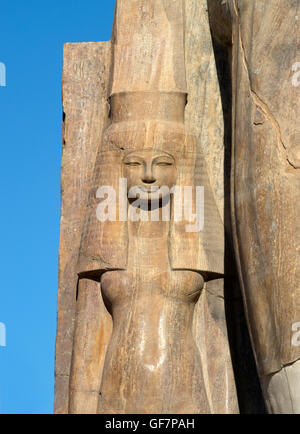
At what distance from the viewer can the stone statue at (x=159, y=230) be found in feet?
14.4

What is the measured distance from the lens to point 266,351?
4.12 meters

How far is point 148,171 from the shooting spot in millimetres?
4660

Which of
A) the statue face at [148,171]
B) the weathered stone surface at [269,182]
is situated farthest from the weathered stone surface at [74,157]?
the weathered stone surface at [269,182]

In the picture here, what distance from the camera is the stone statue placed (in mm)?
4402

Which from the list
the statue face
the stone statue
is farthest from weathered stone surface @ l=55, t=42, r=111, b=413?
the statue face

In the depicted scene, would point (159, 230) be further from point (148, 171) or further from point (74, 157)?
point (74, 157)

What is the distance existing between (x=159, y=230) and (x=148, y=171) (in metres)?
0.25

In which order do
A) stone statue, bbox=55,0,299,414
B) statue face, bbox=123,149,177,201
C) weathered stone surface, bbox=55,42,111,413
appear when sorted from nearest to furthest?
1. stone statue, bbox=55,0,299,414
2. statue face, bbox=123,149,177,201
3. weathered stone surface, bbox=55,42,111,413

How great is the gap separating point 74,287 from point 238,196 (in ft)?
3.09

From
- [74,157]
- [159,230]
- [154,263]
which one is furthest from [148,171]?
[74,157]

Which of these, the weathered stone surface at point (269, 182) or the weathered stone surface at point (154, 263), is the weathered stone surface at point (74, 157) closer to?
the weathered stone surface at point (154, 263)

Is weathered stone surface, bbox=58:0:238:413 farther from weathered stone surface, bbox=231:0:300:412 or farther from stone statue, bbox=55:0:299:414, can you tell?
weathered stone surface, bbox=231:0:300:412

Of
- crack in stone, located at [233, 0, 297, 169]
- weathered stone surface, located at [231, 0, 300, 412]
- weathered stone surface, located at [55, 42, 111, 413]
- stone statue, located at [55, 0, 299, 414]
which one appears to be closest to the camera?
weathered stone surface, located at [231, 0, 300, 412]
